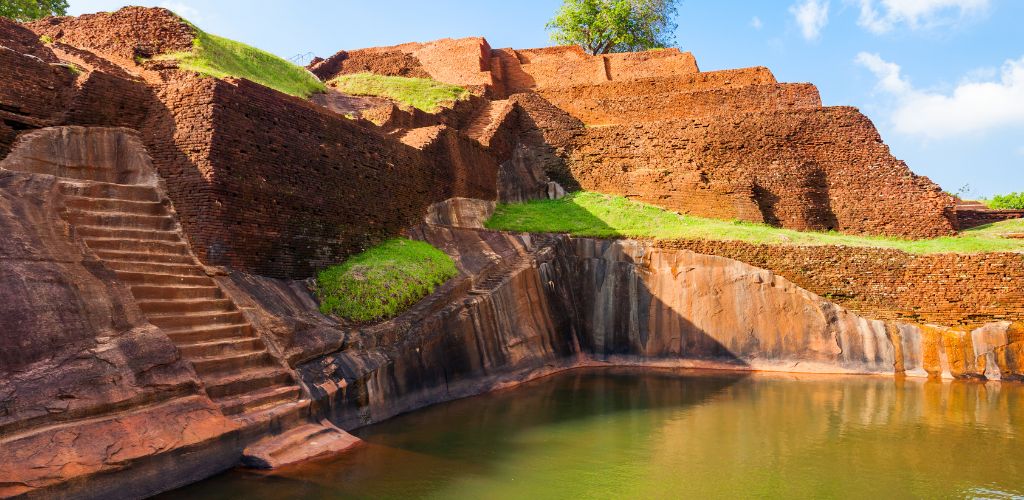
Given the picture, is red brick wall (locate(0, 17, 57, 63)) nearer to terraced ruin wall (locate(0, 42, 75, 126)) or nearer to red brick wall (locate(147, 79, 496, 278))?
terraced ruin wall (locate(0, 42, 75, 126))

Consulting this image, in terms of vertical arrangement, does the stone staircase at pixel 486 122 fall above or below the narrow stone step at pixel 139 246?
above

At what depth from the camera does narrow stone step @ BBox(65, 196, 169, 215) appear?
293 inches

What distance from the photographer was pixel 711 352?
13797mm

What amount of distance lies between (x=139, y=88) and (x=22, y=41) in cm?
437

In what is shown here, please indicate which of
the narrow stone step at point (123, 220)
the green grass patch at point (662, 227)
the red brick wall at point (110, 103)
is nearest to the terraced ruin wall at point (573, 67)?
the green grass patch at point (662, 227)

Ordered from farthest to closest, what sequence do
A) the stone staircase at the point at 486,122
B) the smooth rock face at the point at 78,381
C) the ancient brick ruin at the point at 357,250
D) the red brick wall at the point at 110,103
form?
the stone staircase at the point at 486,122, the red brick wall at the point at 110,103, the ancient brick ruin at the point at 357,250, the smooth rock face at the point at 78,381

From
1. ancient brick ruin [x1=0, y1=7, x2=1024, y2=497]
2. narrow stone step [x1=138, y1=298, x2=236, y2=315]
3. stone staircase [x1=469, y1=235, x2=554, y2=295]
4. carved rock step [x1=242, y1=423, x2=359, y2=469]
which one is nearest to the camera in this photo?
ancient brick ruin [x1=0, y1=7, x2=1024, y2=497]

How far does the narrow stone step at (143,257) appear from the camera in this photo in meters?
7.16

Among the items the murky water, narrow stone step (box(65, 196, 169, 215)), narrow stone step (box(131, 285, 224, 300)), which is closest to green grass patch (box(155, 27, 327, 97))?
narrow stone step (box(65, 196, 169, 215))

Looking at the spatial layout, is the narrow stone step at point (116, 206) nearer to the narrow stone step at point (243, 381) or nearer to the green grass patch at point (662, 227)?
the narrow stone step at point (243, 381)

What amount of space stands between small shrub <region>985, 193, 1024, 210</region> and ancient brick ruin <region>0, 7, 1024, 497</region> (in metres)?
7.20

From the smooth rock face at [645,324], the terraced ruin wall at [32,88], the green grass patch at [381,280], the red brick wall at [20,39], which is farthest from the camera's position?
the smooth rock face at [645,324]

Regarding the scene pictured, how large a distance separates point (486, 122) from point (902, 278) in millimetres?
12778

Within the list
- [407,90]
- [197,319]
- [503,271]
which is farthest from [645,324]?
[407,90]
